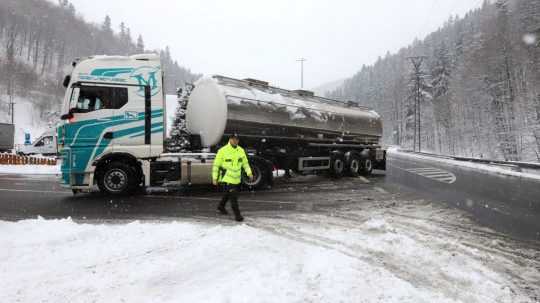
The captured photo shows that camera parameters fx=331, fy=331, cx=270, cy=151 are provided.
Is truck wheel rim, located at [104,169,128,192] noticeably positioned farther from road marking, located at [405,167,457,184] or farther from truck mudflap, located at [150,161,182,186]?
road marking, located at [405,167,457,184]

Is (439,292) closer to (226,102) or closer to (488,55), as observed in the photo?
(226,102)

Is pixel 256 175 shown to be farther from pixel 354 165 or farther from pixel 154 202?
pixel 354 165

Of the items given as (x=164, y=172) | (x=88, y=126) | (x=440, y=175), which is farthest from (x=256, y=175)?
(x=440, y=175)

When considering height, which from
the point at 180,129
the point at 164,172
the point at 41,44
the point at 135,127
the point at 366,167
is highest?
the point at 41,44

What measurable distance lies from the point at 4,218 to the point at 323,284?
6.92 meters

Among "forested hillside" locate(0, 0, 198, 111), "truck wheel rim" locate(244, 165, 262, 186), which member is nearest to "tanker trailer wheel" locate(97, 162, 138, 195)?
"truck wheel rim" locate(244, 165, 262, 186)

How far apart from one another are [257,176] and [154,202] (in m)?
3.48

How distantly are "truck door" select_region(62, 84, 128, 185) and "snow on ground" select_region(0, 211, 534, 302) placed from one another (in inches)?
106

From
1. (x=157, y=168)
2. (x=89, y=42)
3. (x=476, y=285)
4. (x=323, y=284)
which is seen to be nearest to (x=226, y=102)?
(x=157, y=168)

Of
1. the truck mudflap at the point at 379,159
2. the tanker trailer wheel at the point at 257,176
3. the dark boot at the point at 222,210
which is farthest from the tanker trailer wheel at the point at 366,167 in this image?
the dark boot at the point at 222,210

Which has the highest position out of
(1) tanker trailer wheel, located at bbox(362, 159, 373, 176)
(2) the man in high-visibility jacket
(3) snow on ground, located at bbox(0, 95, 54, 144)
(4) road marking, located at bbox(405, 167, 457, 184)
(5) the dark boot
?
(3) snow on ground, located at bbox(0, 95, 54, 144)

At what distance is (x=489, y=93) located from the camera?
38688mm

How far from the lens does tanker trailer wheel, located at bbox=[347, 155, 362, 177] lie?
47.5 feet

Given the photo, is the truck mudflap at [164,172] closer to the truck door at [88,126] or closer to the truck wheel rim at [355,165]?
the truck door at [88,126]
